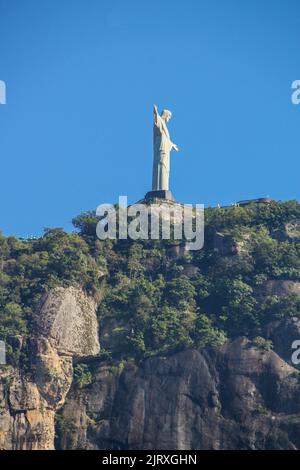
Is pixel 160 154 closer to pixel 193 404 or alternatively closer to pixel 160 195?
pixel 160 195

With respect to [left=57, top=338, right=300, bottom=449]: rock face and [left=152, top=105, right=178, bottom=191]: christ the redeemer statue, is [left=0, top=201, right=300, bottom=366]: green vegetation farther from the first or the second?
[left=152, top=105, right=178, bottom=191]: christ the redeemer statue

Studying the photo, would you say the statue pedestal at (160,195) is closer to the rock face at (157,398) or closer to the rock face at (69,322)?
the rock face at (69,322)

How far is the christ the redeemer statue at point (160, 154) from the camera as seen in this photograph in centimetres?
8469

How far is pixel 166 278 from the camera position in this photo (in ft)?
259

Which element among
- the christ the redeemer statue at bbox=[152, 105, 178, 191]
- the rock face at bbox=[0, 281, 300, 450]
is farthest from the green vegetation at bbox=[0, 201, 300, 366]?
the christ the redeemer statue at bbox=[152, 105, 178, 191]

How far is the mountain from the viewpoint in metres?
70.0

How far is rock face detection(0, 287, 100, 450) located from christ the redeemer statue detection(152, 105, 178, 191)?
35.0ft

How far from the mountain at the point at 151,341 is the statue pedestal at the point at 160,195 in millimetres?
3956

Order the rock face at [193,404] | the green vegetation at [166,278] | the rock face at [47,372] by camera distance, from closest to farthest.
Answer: the rock face at [193,404] < the rock face at [47,372] < the green vegetation at [166,278]

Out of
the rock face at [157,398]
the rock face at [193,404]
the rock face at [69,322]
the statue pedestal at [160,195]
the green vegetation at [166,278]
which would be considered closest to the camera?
the rock face at [193,404]

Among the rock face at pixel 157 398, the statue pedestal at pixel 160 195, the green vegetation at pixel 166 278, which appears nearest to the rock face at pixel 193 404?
the rock face at pixel 157 398

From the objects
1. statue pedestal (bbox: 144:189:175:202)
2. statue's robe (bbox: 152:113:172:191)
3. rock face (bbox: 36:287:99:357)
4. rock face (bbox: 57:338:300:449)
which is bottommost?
rock face (bbox: 57:338:300:449)

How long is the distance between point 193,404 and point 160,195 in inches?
655

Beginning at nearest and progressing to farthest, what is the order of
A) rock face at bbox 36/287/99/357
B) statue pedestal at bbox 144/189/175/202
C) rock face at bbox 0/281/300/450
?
rock face at bbox 0/281/300/450, rock face at bbox 36/287/99/357, statue pedestal at bbox 144/189/175/202
